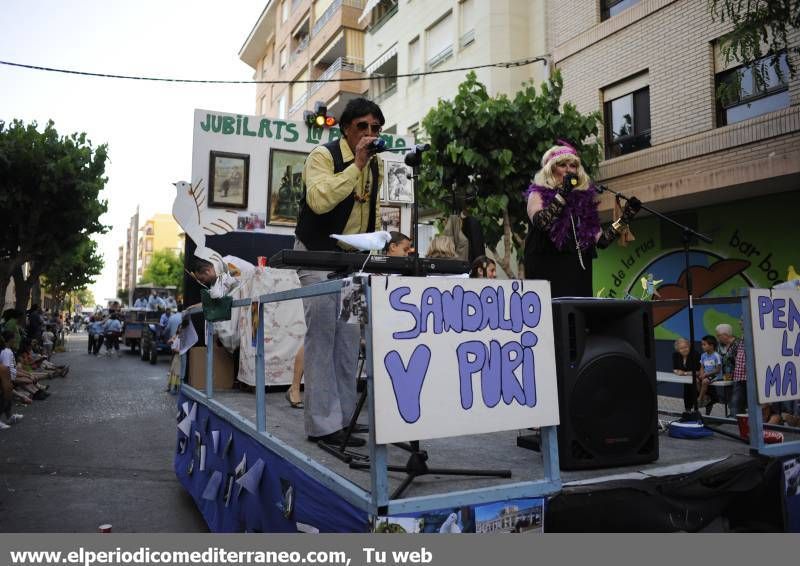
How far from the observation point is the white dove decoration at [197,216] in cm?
590

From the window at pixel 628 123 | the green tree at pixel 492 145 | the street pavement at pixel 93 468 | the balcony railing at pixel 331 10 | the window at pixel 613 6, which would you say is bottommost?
the street pavement at pixel 93 468

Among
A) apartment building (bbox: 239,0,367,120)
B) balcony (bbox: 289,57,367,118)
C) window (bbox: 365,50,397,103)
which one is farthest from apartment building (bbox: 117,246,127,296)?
window (bbox: 365,50,397,103)

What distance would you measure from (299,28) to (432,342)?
31.2 m

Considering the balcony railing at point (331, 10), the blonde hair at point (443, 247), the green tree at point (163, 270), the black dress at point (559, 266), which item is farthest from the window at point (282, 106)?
the green tree at point (163, 270)

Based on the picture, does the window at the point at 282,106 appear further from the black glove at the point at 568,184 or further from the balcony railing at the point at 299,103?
the black glove at the point at 568,184

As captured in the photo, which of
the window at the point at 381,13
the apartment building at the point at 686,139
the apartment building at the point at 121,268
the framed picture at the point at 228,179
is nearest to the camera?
the framed picture at the point at 228,179

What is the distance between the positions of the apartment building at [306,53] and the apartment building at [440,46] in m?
1.46

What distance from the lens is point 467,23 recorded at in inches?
642

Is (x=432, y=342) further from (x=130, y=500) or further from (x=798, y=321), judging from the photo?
(x=130, y=500)

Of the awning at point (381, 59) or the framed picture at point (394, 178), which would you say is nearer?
the framed picture at point (394, 178)

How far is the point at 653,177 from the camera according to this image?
11.1m

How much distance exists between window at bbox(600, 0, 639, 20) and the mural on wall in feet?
14.1

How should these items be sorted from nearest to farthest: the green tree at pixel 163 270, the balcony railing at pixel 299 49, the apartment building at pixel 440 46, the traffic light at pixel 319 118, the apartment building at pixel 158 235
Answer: the traffic light at pixel 319 118, the apartment building at pixel 440 46, the balcony railing at pixel 299 49, the green tree at pixel 163 270, the apartment building at pixel 158 235

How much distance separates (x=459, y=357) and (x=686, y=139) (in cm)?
1018
